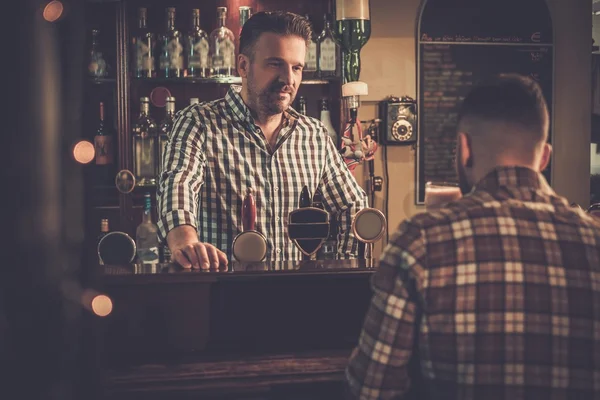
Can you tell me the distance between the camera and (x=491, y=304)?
1.01 m

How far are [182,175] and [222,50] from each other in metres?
1.54

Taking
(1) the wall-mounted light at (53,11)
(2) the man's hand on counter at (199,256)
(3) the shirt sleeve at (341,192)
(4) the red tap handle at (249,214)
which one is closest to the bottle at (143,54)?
(3) the shirt sleeve at (341,192)

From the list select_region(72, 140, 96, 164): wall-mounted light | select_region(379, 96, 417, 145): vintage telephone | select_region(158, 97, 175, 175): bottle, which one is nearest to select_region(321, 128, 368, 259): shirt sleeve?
select_region(158, 97, 175, 175): bottle

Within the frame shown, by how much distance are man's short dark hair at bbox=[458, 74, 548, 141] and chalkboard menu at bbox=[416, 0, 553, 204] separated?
292 cm

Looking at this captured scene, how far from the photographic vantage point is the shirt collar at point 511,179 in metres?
1.07

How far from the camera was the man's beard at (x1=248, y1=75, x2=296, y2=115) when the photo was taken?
227 centimetres

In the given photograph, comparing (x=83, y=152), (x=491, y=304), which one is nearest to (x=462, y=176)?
(x=491, y=304)

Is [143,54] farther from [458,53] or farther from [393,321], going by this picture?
[393,321]

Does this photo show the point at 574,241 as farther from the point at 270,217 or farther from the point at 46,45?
the point at 270,217

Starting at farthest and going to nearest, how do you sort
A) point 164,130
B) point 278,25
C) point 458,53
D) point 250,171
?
point 458,53 → point 164,130 → point 250,171 → point 278,25

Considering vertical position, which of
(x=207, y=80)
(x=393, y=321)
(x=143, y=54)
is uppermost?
(x=143, y=54)

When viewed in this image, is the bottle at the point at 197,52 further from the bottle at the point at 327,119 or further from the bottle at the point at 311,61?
the bottle at the point at 327,119

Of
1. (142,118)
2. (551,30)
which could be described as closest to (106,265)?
(142,118)

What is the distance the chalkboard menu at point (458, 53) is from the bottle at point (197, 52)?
4.18 ft
